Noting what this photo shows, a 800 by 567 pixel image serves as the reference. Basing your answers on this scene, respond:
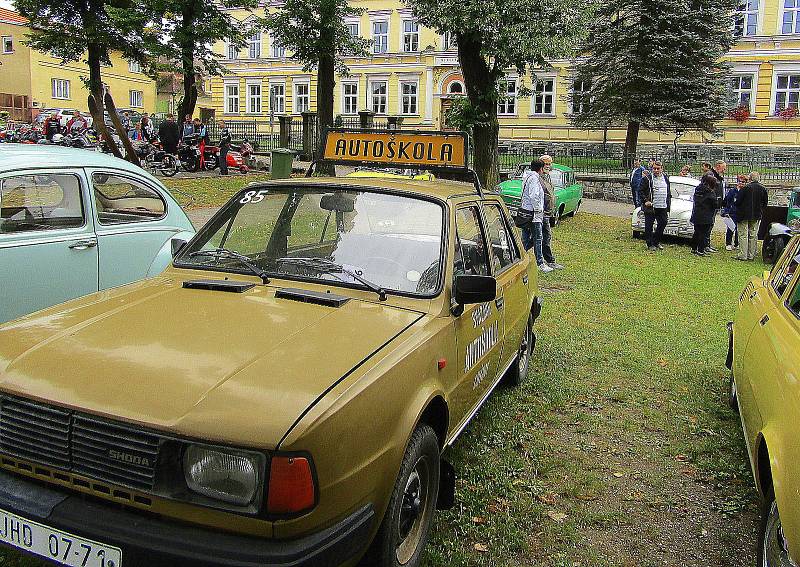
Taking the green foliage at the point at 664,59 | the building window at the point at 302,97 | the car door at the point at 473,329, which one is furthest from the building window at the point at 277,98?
the car door at the point at 473,329

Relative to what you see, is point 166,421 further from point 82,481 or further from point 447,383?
point 447,383

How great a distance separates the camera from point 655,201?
49.5ft

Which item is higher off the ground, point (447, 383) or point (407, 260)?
point (407, 260)

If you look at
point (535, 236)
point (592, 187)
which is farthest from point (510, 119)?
point (535, 236)

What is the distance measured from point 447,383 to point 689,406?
3.23 metres

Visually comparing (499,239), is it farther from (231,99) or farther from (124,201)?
(231,99)

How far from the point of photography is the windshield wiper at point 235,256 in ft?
12.8

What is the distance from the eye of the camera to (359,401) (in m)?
2.72

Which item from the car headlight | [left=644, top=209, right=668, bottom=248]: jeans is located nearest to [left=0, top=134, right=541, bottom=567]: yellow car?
the car headlight

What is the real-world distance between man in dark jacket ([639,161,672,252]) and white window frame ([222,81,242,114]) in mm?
42720

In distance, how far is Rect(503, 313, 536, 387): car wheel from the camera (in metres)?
6.02

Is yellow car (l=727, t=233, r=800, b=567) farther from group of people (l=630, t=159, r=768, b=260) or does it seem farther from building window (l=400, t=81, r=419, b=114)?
building window (l=400, t=81, r=419, b=114)

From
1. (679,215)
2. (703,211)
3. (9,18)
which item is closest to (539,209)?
(703,211)

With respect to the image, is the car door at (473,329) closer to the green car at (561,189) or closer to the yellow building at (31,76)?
the green car at (561,189)
